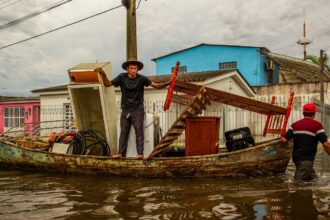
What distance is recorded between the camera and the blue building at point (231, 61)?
28547mm

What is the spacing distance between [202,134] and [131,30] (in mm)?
6723

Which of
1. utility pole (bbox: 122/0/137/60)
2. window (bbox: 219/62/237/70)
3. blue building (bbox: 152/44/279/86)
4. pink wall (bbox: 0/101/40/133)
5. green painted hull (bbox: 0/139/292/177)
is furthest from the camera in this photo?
window (bbox: 219/62/237/70)

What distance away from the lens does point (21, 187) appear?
→ 7098 mm

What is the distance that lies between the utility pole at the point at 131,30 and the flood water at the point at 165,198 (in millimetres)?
6128

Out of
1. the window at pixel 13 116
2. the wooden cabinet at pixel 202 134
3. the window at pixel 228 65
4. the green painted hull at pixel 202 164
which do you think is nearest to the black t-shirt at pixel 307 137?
the green painted hull at pixel 202 164

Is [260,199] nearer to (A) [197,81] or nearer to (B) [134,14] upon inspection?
(B) [134,14]

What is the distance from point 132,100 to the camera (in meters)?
7.82

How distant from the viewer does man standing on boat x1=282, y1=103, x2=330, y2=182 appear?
241 inches

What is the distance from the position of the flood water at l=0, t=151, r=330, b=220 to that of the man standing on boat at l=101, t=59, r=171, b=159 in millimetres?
900

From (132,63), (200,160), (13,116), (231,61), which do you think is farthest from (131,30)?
(231,61)

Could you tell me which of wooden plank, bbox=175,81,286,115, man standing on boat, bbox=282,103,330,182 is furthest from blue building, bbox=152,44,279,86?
man standing on boat, bbox=282,103,330,182

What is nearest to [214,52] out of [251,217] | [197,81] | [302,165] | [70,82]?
[197,81]

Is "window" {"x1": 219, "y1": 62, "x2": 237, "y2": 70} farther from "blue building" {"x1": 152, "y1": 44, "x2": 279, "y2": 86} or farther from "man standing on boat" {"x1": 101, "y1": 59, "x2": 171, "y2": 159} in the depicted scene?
"man standing on boat" {"x1": 101, "y1": 59, "x2": 171, "y2": 159}

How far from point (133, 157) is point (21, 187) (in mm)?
2441
